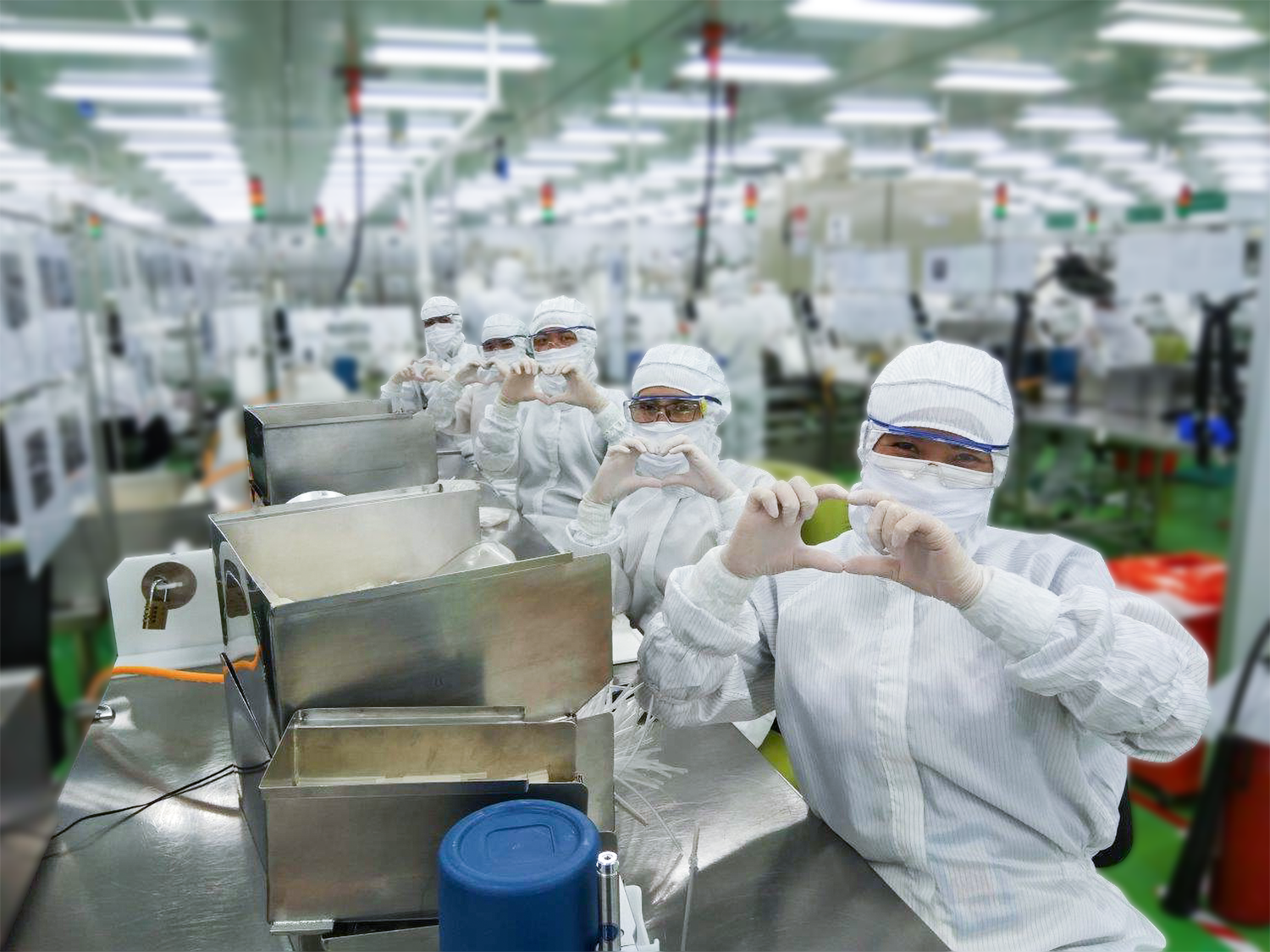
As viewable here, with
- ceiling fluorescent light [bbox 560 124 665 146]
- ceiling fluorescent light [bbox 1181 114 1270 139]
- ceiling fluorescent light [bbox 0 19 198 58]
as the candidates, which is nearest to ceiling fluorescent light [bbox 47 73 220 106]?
ceiling fluorescent light [bbox 0 19 198 58]

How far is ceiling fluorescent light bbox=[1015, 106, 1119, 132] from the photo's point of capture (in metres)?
6.94

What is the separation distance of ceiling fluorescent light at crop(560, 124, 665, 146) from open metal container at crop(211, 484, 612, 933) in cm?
686

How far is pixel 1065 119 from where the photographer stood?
24.1ft

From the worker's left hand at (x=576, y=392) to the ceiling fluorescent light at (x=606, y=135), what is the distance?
6.36m

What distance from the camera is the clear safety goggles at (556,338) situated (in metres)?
1.44

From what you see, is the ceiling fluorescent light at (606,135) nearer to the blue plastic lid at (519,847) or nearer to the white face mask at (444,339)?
the white face mask at (444,339)

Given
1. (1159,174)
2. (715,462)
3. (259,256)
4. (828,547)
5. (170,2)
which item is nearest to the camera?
(828,547)

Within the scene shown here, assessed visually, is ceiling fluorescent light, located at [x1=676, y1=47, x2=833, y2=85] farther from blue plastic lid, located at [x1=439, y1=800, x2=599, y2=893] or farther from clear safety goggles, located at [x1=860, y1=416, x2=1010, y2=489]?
blue plastic lid, located at [x1=439, y1=800, x2=599, y2=893]

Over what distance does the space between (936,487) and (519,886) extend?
1.88 ft

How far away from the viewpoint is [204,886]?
3.04 ft

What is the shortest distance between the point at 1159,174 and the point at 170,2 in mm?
11257

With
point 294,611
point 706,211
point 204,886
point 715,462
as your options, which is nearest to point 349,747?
point 294,611

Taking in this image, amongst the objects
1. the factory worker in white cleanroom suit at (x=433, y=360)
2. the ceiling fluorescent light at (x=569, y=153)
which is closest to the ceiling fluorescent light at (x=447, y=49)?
the factory worker in white cleanroom suit at (x=433, y=360)

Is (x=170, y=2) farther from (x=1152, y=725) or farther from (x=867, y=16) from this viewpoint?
(x=1152, y=725)
